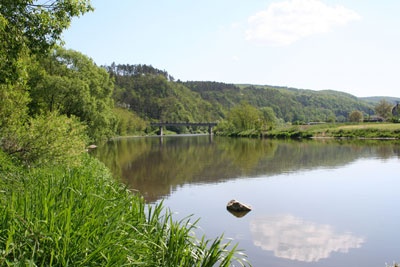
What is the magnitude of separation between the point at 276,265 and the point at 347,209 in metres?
9.97

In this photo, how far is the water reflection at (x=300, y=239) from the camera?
49.4 feet

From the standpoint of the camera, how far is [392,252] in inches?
575

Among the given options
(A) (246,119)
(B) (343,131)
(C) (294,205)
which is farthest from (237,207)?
(A) (246,119)

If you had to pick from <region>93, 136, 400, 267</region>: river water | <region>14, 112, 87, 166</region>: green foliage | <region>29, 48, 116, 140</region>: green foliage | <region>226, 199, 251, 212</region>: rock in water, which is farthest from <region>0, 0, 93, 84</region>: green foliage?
<region>29, 48, 116, 140</region>: green foliage

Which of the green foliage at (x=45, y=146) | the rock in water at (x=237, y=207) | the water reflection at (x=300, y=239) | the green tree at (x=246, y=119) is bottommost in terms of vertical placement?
the water reflection at (x=300, y=239)

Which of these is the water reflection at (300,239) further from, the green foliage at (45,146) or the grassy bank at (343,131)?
the grassy bank at (343,131)

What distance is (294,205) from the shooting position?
23094 mm

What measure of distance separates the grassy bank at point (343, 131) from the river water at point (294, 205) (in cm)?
Result: 5131

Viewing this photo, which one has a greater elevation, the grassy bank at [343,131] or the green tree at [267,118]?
the green tree at [267,118]

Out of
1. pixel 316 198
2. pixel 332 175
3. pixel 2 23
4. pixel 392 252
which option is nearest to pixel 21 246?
pixel 2 23

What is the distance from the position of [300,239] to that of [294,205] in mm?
6556

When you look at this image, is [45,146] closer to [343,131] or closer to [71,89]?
[71,89]

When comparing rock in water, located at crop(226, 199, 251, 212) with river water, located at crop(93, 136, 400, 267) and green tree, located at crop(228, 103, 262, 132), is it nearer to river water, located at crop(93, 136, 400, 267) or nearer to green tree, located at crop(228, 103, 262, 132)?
river water, located at crop(93, 136, 400, 267)

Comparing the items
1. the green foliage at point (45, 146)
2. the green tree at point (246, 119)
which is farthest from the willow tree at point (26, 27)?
the green tree at point (246, 119)
